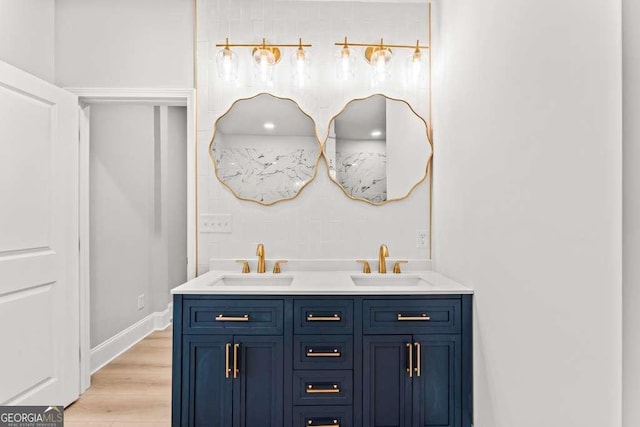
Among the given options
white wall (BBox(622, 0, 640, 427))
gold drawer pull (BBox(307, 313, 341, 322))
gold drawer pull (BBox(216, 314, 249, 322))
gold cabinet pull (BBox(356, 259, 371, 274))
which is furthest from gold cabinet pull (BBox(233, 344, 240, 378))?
white wall (BBox(622, 0, 640, 427))

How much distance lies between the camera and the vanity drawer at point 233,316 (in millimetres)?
1853

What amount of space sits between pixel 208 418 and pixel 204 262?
3.09 feet

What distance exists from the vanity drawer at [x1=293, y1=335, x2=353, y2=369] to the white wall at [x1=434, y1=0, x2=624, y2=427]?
0.64 meters

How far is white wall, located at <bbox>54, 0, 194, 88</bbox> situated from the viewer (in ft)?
7.97

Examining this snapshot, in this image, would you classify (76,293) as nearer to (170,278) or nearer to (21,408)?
(21,408)

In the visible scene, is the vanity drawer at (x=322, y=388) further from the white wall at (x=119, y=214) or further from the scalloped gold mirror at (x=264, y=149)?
the white wall at (x=119, y=214)

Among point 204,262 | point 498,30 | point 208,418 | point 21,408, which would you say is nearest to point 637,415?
point 498,30

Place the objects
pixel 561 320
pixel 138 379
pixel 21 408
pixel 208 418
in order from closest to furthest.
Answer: pixel 561 320 < pixel 208 418 < pixel 21 408 < pixel 138 379

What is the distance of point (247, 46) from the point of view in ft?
8.00

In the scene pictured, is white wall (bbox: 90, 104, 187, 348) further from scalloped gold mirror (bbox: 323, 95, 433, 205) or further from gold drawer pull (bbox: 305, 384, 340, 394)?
gold drawer pull (bbox: 305, 384, 340, 394)

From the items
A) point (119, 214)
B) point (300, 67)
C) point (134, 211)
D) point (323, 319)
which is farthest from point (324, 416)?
point (134, 211)

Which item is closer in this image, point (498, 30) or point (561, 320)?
point (561, 320)

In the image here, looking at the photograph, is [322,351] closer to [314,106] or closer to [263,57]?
[314,106]

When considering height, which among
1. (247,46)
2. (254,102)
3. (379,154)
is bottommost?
(379,154)
